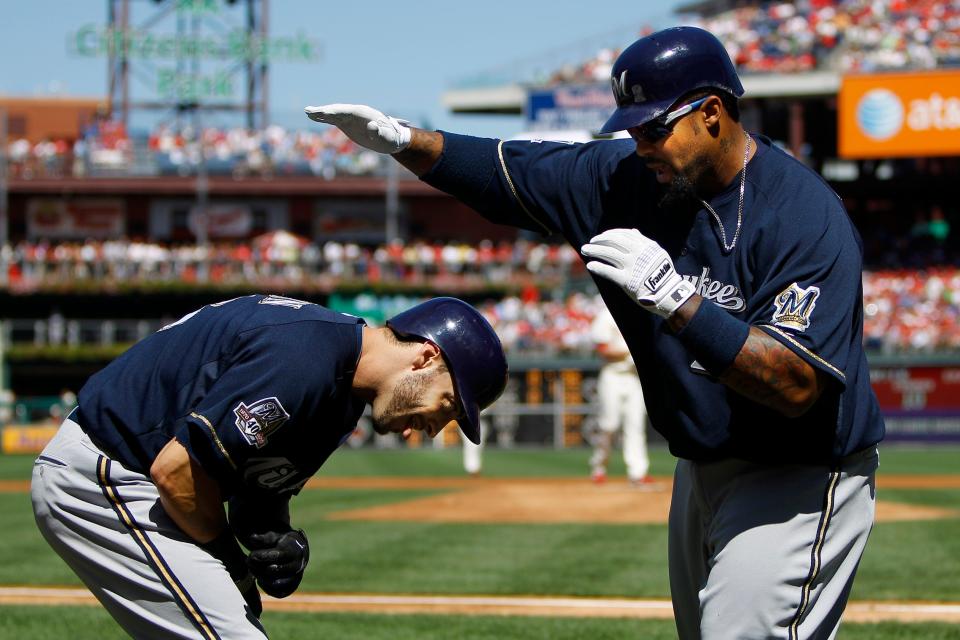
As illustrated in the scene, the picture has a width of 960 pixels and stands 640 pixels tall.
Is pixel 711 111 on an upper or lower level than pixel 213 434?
upper

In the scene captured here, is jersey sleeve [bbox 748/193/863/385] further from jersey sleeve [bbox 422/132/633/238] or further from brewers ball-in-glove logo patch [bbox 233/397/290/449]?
brewers ball-in-glove logo patch [bbox 233/397/290/449]

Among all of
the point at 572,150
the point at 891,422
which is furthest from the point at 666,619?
the point at 891,422

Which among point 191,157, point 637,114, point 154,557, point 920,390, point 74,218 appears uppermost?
point 637,114

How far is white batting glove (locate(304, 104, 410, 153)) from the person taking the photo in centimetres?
389

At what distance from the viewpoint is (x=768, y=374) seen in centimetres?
320

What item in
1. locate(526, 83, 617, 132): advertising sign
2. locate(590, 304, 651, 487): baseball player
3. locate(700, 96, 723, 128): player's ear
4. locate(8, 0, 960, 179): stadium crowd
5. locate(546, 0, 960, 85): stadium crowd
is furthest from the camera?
locate(526, 83, 617, 132): advertising sign

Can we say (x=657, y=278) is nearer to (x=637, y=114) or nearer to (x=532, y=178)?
(x=637, y=114)

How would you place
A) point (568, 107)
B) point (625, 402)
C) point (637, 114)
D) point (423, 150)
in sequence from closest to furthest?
point (637, 114), point (423, 150), point (625, 402), point (568, 107)

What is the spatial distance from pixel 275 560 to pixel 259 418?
0.54 metres

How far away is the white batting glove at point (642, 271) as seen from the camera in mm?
3244

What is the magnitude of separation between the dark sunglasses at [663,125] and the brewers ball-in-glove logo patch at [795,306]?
21.8 inches

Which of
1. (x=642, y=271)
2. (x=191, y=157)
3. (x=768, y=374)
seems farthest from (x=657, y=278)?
(x=191, y=157)

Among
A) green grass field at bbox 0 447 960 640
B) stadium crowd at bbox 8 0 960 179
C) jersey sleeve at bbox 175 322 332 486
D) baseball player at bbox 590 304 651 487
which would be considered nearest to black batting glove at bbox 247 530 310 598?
jersey sleeve at bbox 175 322 332 486

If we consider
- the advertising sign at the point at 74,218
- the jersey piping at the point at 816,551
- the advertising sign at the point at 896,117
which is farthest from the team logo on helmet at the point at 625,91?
the advertising sign at the point at 74,218
